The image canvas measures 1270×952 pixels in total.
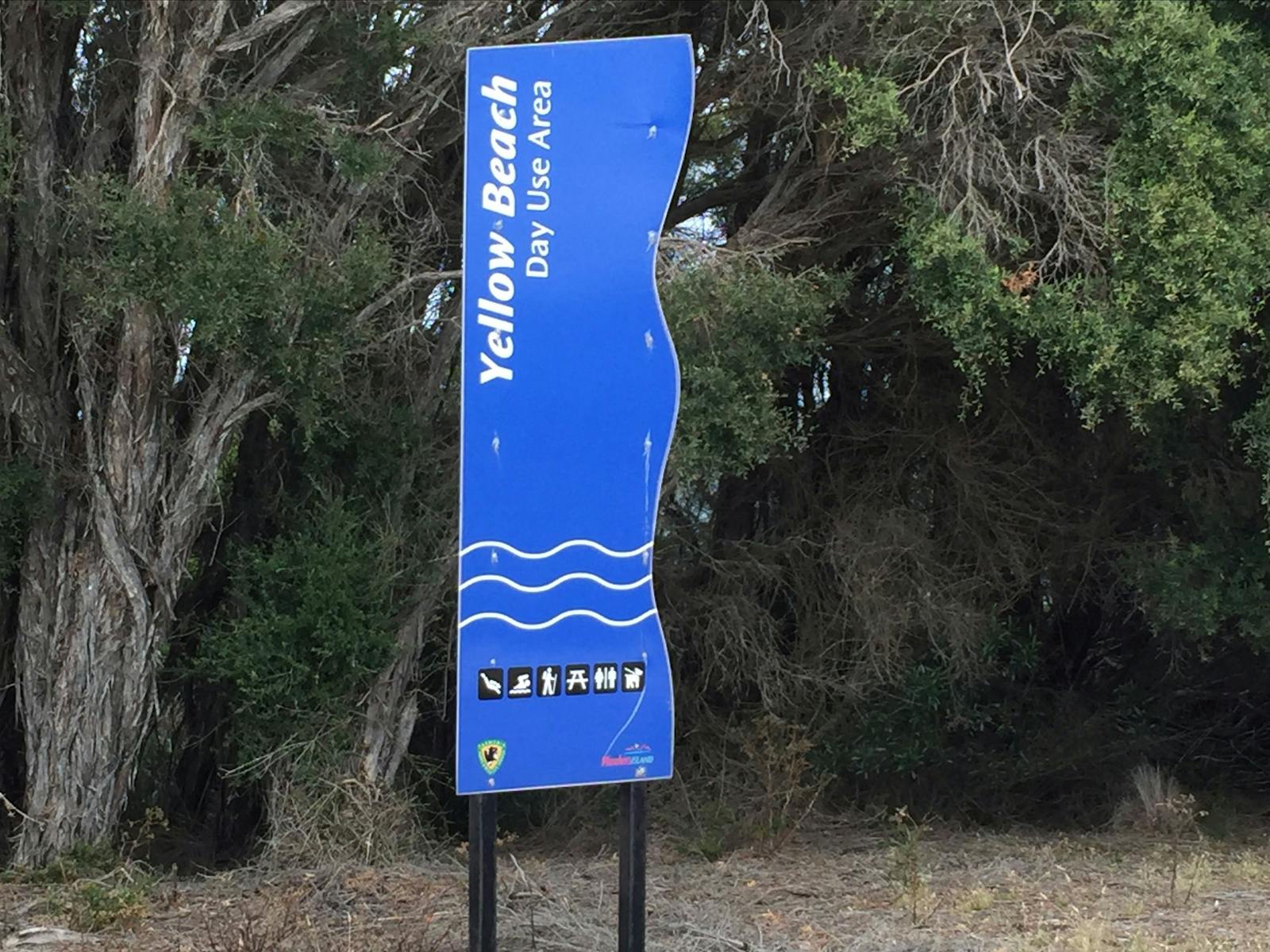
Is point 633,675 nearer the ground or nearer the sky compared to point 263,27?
nearer the ground

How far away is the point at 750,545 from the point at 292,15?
5369 millimetres

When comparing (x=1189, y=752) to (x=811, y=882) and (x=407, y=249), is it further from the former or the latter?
(x=407, y=249)

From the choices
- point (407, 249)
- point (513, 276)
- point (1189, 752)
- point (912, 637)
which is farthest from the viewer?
point (1189, 752)

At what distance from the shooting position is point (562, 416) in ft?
16.7

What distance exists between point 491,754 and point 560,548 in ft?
2.62

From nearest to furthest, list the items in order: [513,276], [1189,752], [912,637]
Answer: [513,276] → [912,637] → [1189,752]

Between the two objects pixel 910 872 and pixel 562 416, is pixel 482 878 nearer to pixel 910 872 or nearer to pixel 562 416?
pixel 562 416

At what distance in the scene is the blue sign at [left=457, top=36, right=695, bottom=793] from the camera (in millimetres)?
4945

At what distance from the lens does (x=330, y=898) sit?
277 inches

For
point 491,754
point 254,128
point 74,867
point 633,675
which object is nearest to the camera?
point 491,754

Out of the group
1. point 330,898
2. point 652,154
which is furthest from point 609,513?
point 330,898

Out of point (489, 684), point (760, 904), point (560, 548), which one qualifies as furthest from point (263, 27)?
point (760, 904)

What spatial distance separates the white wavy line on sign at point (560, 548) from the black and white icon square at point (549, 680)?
0.41 meters

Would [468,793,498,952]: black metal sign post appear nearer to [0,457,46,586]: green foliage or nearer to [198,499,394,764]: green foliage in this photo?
[198,499,394,764]: green foliage
